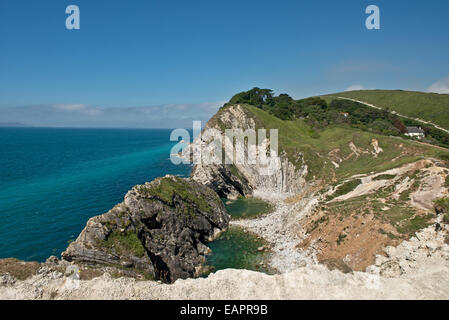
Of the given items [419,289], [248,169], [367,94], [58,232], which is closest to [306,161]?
[248,169]

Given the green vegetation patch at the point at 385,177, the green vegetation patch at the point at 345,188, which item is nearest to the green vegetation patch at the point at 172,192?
the green vegetation patch at the point at 345,188

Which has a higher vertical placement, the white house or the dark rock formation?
the white house

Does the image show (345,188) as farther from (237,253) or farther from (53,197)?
(53,197)

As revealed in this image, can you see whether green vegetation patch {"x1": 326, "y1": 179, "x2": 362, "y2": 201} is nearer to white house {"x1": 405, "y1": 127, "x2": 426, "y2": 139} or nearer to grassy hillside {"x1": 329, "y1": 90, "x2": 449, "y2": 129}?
white house {"x1": 405, "y1": 127, "x2": 426, "y2": 139}

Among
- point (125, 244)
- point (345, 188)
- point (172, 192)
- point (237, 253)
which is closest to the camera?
point (125, 244)

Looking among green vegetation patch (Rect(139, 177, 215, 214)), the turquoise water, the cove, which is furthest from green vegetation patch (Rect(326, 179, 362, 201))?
the turquoise water

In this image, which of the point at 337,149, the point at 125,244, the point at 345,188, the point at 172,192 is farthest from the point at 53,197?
the point at 337,149
